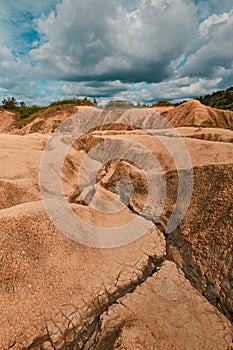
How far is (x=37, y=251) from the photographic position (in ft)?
10.2

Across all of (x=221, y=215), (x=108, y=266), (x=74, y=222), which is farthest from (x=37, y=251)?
(x=221, y=215)

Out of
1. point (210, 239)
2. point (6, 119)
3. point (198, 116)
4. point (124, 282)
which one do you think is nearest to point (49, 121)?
point (6, 119)

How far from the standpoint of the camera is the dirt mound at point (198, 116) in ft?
71.2

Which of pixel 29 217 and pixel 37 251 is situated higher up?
pixel 29 217

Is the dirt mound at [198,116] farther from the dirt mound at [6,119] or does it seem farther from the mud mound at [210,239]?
the mud mound at [210,239]

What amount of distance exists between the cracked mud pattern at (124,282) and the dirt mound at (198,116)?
19266 mm

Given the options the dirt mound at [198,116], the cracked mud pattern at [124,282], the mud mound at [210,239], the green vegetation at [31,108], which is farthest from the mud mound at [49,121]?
the mud mound at [210,239]

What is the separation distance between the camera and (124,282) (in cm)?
317

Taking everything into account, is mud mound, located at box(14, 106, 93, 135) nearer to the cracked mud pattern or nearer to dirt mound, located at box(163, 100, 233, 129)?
dirt mound, located at box(163, 100, 233, 129)

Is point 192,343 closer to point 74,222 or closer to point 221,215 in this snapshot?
point 221,215

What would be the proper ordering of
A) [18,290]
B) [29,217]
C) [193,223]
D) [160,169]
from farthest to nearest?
[160,169] → [193,223] → [29,217] → [18,290]

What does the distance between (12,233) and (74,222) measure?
95 centimetres

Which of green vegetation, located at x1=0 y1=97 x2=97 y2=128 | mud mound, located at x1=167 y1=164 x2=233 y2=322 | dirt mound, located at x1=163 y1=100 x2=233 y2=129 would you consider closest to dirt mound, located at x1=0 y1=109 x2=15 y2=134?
green vegetation, located at x1=0 y1=97 x2=97 y2=128

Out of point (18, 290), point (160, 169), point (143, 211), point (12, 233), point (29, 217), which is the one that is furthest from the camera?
point (160, 169)
